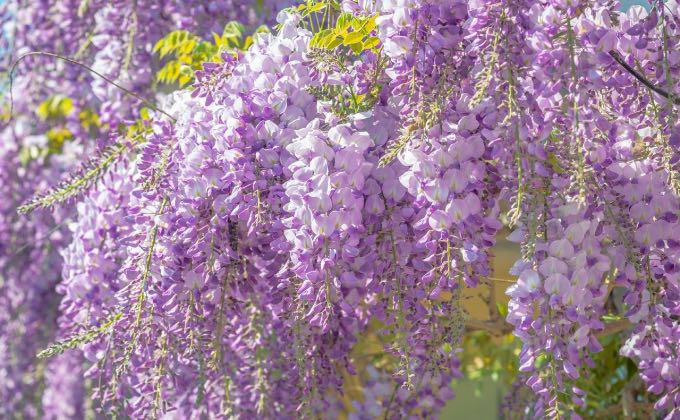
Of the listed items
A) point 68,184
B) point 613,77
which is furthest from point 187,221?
point 613,77

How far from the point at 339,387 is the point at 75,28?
169 cm

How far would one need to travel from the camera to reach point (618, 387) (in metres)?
2.51

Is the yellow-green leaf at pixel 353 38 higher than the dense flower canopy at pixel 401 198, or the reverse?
the yellow-green leaf at pixel 353 38

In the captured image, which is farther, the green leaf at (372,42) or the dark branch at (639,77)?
the green leaf at (372,42)

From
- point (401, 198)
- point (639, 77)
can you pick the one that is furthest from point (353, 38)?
point (639, 77)

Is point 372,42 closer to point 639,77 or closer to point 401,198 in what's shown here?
point 401,198

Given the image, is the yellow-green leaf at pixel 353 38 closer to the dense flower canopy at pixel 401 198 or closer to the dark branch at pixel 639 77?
the dense flower canopy at pixel 401 198

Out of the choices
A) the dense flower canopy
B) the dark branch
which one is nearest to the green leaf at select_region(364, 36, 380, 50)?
the dense flower canopy

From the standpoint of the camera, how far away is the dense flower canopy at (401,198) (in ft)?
4.78

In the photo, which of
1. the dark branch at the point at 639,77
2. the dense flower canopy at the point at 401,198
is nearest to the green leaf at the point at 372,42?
the dense flower canopy at the point at 401,198

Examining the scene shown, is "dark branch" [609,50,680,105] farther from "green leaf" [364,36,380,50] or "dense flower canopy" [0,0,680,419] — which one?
"green leaf" [364,36,380,50]

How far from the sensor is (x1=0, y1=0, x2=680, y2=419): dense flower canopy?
1.46 metres

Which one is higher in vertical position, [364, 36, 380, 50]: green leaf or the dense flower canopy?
[364, 36, 380, 50]: green leaf

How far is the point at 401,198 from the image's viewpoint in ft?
5.32
